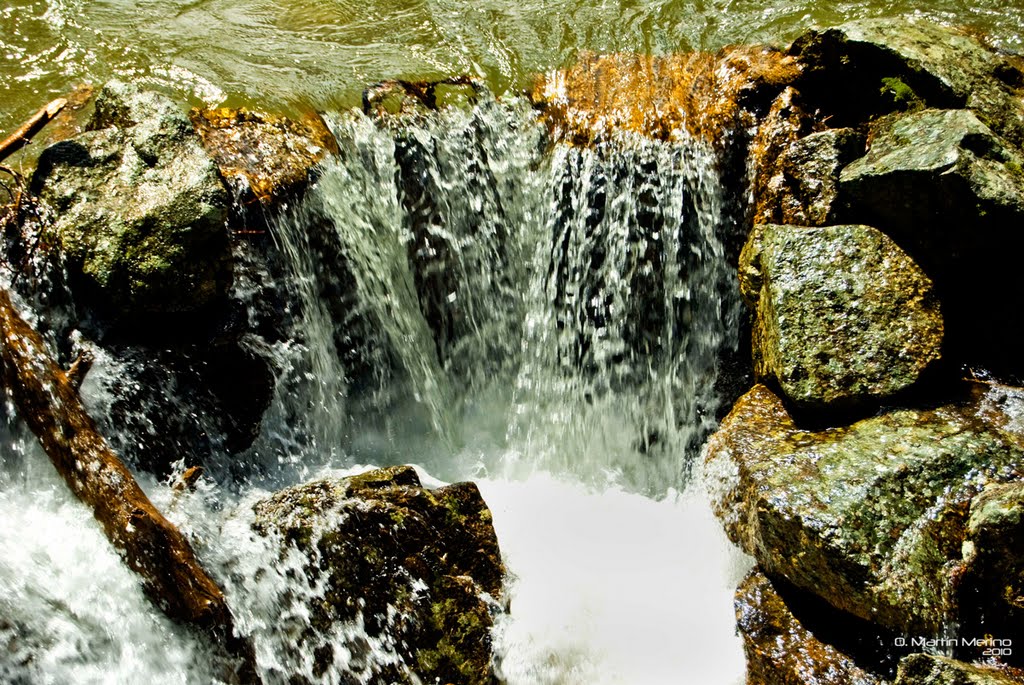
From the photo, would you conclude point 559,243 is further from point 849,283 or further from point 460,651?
point 460,651

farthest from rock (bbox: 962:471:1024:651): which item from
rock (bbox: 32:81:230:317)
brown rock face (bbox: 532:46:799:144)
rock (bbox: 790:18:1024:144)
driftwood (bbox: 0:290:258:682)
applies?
rock (bbox: 32:81:230:317)

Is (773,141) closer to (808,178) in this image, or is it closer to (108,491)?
(808,178)

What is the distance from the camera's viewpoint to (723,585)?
399 cm

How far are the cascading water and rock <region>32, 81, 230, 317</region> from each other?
1.34ft

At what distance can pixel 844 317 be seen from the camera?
3.95 m

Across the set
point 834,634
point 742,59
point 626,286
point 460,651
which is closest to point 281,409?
point 460,651

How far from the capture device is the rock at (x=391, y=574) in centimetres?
338

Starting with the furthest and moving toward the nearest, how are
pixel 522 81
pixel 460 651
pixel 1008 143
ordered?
pixel 522 81 → pixel 1008 143 → pixel 460 651

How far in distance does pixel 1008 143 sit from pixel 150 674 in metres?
4.91

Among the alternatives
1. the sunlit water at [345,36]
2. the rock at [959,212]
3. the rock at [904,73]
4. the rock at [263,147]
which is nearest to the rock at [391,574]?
the rock at [263,147]

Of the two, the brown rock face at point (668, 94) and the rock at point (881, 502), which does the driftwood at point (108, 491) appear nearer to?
the rock at point (881, 502)

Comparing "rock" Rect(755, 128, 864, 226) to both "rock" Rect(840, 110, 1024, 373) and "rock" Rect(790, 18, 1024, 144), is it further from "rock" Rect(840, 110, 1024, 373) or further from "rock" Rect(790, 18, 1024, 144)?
"rock" Rect(790, 18, 1024, 144)

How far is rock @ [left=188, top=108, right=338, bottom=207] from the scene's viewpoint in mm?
4205

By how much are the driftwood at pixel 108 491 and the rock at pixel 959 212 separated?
3.73m
